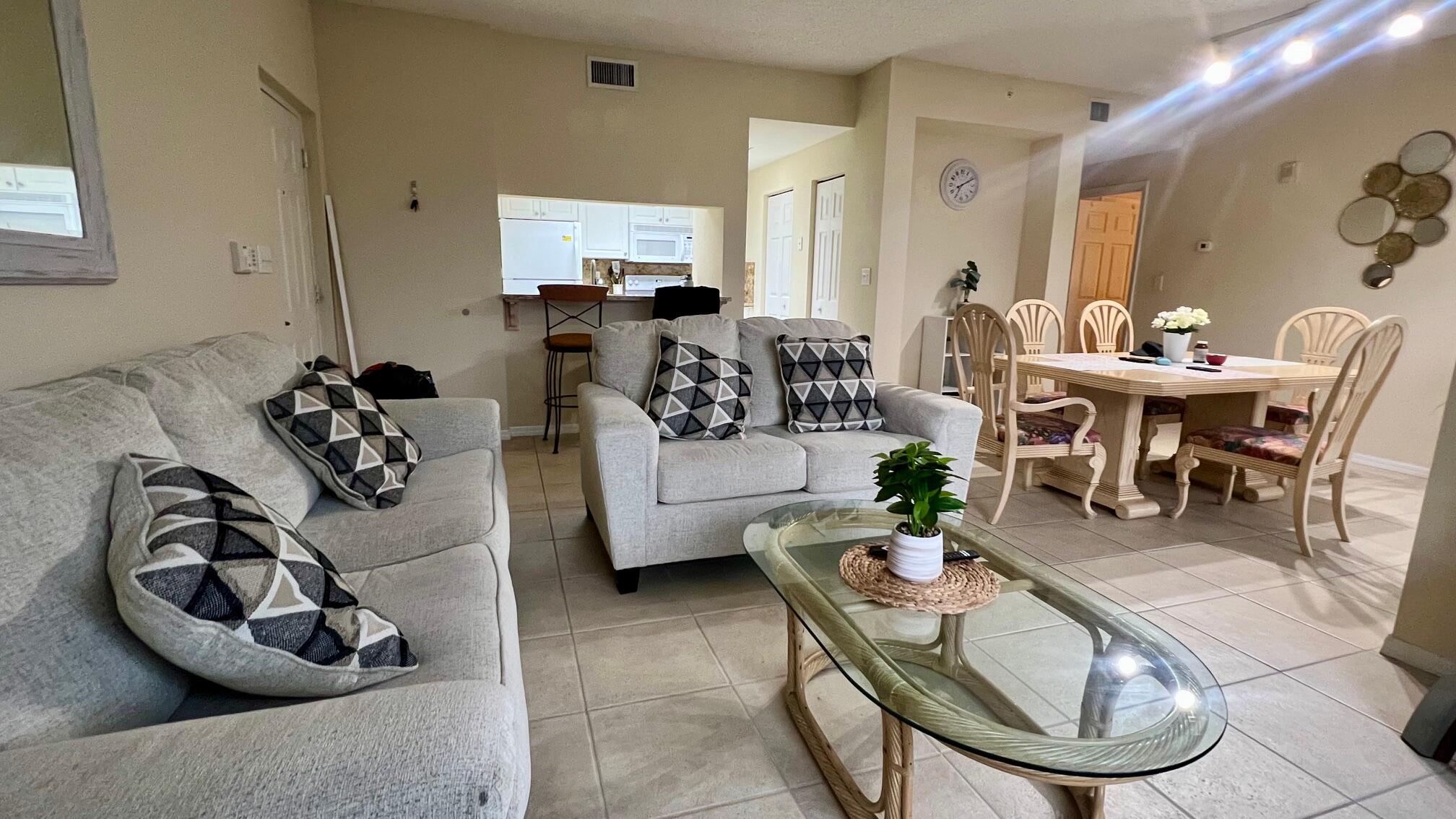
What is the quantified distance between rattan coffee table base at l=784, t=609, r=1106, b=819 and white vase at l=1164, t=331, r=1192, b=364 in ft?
8.89

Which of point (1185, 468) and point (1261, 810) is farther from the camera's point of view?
point (1185, 468)

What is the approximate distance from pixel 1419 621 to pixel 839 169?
4.43m

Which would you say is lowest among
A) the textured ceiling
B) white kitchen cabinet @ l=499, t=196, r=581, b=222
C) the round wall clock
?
white kitchen cabinet @ l=499, t=196, r=581, b=222

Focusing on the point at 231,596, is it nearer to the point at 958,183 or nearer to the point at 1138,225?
the point at 958,183

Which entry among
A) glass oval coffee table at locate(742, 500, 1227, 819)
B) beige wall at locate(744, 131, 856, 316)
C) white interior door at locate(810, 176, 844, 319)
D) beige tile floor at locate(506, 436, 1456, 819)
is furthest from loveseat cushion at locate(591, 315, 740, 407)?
white interior door at locate(810, 176, 844, 319)

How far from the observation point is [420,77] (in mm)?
3805

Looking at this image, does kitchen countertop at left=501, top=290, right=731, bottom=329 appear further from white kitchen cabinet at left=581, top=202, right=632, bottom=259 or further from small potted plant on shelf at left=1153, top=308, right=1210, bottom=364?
small potted plant on shelf at left=1153, top=308, right=1210, bottom=364

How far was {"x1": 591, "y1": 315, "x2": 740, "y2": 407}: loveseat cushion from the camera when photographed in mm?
Answer: 2598

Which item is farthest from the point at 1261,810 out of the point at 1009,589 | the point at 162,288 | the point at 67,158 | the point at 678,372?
the point at 162,288

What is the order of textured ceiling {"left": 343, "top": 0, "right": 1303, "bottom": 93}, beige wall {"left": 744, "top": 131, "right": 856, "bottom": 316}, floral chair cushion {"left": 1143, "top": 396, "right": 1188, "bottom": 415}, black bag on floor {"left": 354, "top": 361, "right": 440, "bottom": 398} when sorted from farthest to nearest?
beige wall {"left": 744, "top": 131, "right": 856, "bottom": 316}
textured ceiling {"left": 343, "top": 0, "right": 1303, "bottom": 93}
floral chair cushion {"left": 1143, "top": 396, "right": 1188, "bottom": 415}
black bag on floor {"left": 354, "top": 361, "right": 440, "bottom": 398}

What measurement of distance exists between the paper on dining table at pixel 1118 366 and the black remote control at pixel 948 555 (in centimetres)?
180

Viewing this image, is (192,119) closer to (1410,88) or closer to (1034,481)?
(1034,481)

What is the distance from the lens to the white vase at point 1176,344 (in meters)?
3.25

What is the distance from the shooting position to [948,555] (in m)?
1.55
